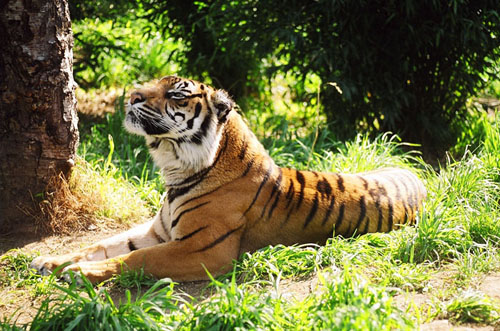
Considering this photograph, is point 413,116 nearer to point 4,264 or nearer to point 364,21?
point 364,21

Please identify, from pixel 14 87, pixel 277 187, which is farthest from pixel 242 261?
pixel 14 87

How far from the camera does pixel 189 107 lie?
4152 millimetres

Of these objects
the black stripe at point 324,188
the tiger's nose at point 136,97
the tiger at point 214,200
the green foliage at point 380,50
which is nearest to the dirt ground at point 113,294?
the tiger at point 214,200

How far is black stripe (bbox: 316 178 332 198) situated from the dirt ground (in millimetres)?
682

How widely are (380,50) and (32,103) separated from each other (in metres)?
3.68

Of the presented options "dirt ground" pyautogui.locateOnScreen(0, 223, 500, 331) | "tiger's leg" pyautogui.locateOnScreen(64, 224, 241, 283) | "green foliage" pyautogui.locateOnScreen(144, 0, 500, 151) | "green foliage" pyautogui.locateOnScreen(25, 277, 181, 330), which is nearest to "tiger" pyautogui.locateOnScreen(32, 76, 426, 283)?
"tiger's leg" pyautogui.locateOnScreen(64, 224, 241, 283)

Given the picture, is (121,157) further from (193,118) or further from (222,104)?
(222,104)

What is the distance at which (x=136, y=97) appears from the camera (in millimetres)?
4074

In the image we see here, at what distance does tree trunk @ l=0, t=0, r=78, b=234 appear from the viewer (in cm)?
426

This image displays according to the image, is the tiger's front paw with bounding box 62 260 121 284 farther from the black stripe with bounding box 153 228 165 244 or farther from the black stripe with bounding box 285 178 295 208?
the black stripe with bounding box 285 178 295 208

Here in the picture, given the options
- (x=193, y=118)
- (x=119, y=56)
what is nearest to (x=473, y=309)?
(x=193, y=118)

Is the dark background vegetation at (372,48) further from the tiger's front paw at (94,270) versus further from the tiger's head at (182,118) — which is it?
the tiger's front paw at (94,270)

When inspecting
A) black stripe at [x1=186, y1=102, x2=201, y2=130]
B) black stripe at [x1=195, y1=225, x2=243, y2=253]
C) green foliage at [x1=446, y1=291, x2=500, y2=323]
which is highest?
black stripe at [x1=186, y1=102, x2=201, y2=130]

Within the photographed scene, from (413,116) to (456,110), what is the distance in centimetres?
48
